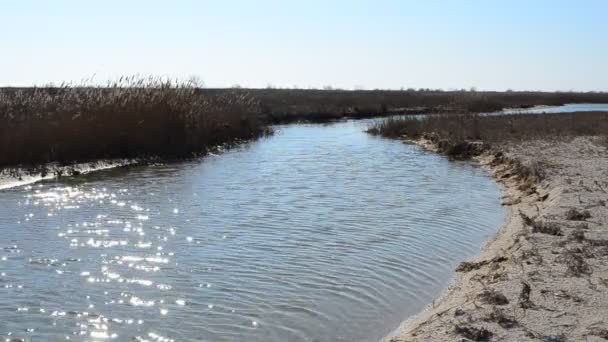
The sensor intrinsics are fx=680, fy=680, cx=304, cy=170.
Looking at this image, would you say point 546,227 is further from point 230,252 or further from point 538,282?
point 230,252

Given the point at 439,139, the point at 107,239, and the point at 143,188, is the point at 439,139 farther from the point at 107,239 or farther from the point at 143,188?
the point at 107,239

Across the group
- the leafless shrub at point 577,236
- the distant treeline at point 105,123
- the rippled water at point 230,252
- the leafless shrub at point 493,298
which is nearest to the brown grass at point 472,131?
the rippled water at point 230,252

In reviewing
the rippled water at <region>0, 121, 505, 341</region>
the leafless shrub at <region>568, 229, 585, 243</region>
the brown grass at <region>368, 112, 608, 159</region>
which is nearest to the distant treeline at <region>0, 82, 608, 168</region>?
the rippled water at <region>0, 121, 505, 341</region>

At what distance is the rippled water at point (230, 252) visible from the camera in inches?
272

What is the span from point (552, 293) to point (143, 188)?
37.5 feet

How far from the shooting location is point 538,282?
718 centimetres

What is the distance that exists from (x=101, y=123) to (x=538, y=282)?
17121mm

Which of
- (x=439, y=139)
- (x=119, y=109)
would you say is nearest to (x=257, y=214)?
(x=119, y=109)

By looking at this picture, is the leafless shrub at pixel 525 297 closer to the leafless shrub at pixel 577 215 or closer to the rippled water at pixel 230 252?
the rippled water at pixel 230 252

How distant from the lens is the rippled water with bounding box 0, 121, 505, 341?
22.6 ft

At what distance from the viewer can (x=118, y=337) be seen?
6395 mm

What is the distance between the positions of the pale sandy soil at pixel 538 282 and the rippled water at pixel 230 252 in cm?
54

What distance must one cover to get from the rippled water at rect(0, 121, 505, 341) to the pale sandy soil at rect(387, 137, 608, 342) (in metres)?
0.54

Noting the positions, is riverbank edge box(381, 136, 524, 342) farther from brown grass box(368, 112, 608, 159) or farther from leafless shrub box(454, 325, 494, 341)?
brown grass box(368, 112, 608, 159)
